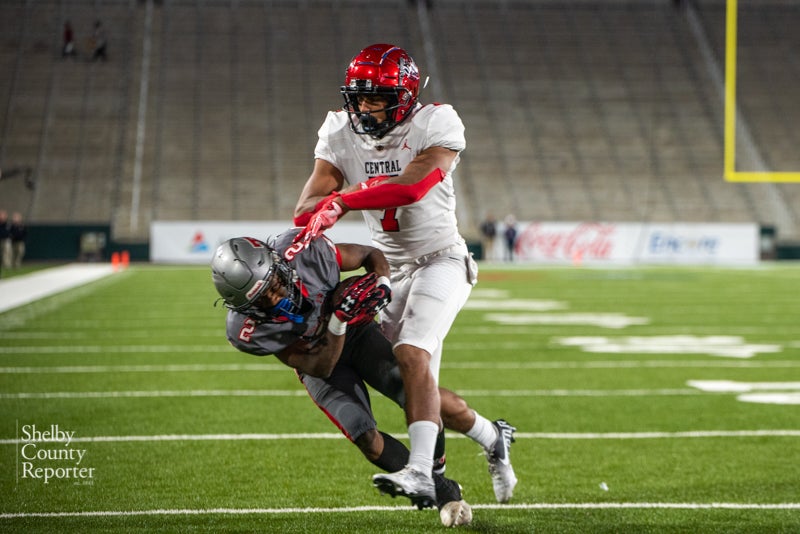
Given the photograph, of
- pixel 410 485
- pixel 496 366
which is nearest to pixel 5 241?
pixel 496 366

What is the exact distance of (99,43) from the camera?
32000 mm

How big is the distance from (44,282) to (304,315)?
15053 millimetres

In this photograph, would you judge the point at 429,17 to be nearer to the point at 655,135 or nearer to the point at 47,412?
the point at 655,135

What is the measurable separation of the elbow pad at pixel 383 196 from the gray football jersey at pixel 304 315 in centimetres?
19

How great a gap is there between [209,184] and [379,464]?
26.0 metres

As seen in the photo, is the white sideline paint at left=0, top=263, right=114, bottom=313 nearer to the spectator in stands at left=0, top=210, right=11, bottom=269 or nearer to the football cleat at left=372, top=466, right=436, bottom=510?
the spectator in stands at left=0, top=210, right=11, bottom=269

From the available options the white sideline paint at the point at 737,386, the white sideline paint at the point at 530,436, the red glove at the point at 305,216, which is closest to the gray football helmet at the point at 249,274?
the red glove at the point at 305,216

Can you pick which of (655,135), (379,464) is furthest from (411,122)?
(655,135)

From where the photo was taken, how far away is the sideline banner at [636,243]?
88.3ft

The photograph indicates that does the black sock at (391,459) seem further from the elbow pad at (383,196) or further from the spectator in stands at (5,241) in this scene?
the spectator in stands at (5,241)

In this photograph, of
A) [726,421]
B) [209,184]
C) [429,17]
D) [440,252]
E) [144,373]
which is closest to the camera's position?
[440,252]

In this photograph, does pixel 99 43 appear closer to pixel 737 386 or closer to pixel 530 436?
pixel 737 386

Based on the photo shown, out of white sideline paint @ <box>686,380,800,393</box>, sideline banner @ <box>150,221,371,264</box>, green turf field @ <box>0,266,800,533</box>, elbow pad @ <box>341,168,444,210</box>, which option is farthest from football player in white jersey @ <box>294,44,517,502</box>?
sideline banner @ <box>150,221,371,264</box>

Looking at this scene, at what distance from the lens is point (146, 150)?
3003 centimetres
